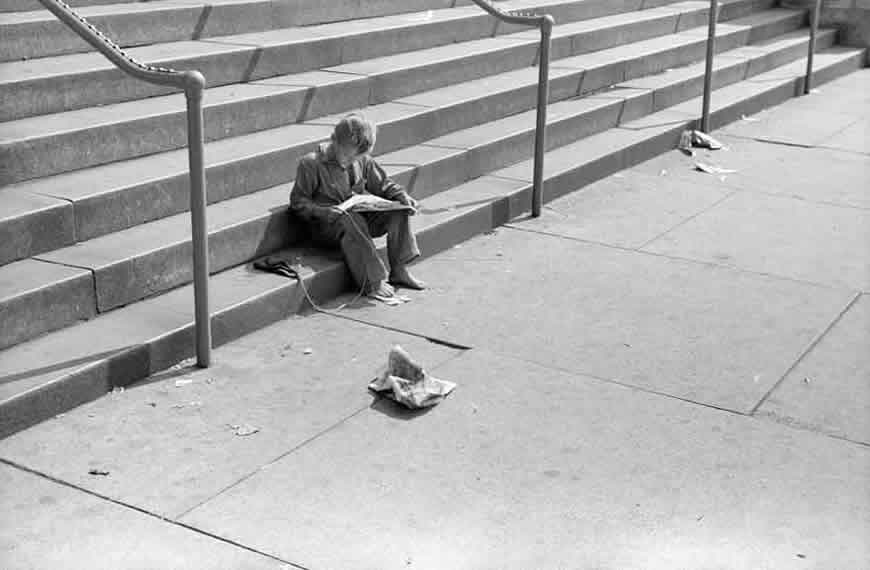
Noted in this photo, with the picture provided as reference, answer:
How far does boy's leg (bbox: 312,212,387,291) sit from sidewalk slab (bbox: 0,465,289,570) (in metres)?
2.27

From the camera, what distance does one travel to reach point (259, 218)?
6.02 meters

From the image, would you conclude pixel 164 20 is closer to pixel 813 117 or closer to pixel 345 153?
pixel 345 153

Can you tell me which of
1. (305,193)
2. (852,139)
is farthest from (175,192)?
(852,139)

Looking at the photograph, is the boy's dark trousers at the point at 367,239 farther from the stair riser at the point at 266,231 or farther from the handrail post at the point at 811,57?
the handrail post at the point at 811,57

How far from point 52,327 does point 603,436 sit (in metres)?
2.27

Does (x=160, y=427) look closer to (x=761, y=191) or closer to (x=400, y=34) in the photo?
(x=400, y=34)

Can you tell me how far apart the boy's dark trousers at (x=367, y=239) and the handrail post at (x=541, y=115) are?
1488mm

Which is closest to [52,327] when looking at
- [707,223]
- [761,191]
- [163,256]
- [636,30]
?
[163,256]

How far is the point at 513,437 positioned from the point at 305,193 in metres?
2.03

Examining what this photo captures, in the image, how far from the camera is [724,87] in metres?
11.7

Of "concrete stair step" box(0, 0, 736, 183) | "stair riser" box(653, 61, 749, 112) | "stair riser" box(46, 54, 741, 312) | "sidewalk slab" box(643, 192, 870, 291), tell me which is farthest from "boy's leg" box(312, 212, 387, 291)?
"stair riser" box(653, 61, 749, 112)

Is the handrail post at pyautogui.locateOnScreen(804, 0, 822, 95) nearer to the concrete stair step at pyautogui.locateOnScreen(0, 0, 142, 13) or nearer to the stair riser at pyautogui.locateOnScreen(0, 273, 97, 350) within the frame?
the concrete stair step at pyautogui.locateOnScreen(0, 0, 142, 13)

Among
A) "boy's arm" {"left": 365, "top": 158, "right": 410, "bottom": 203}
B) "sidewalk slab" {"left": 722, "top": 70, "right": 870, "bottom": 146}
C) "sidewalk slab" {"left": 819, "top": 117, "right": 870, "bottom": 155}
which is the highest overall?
"boy's arm" {"left": 365, "top": 158, "right": 410, "bottom": 203}

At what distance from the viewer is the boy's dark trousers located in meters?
6.04
